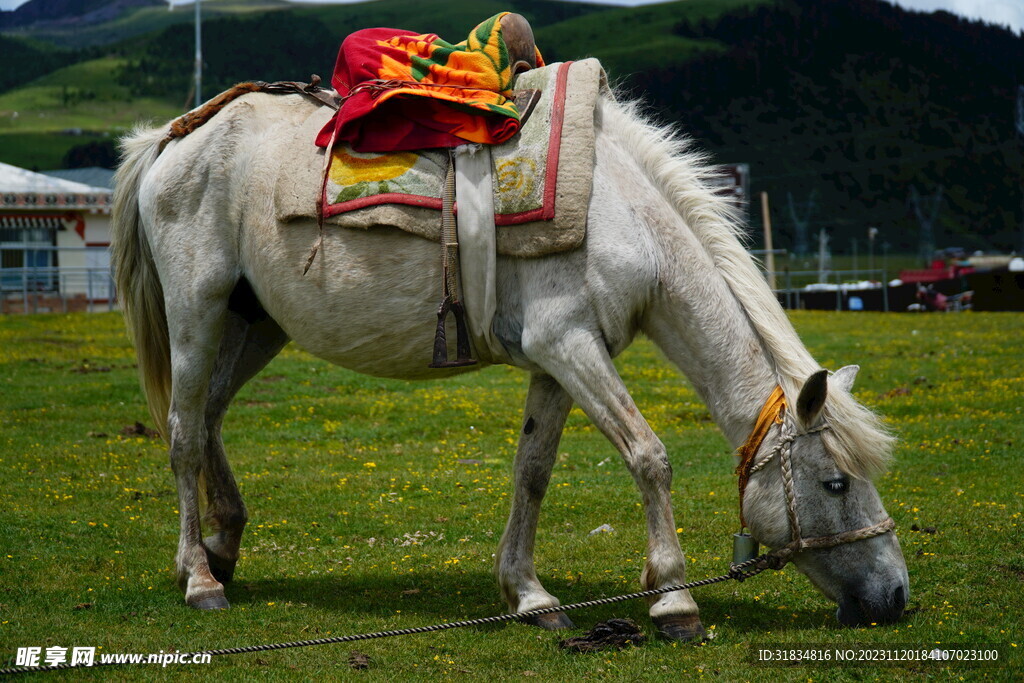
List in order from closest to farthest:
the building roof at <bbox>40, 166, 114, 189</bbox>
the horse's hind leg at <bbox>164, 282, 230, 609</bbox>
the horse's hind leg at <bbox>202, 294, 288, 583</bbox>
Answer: the horse's hind leg at <bbox>164, 282, 230, 609</bbox>, the horse's hind leg at <bbox>202, 294, 288, 583</bbox>, the building roof at <bbox>40, 166, 114, 189</bbox>

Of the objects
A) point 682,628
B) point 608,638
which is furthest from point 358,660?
point 682,628

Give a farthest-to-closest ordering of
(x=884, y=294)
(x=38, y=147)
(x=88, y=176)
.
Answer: (x=38, y=147)
(x=88, y=176)
(x=884, y=294)

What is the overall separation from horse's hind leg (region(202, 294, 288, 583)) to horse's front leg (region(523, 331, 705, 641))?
2244 millimetres

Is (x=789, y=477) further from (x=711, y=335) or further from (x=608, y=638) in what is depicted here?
(x=608, y=638)

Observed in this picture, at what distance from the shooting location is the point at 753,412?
14.7 ft

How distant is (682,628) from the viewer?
4395 millimetres

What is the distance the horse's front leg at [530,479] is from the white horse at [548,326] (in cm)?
1

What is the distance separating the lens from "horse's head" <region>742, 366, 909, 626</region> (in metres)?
4.34

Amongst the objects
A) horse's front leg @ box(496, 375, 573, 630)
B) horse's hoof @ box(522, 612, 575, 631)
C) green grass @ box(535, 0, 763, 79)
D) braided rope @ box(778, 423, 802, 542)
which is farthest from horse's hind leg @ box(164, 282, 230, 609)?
green grass @ box(535, 0, 763, 79)

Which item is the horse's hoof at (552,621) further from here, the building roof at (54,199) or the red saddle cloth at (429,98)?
the building roof at (54,199)

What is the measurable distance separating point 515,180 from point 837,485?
2052 mm

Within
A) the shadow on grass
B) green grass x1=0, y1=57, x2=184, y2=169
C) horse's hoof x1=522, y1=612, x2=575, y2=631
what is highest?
green grass x1=0, y1=57, x2=184, y2=169

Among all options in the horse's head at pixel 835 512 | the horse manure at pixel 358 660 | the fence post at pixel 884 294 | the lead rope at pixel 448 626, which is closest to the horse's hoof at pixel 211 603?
the lead rope at pixel 448 626

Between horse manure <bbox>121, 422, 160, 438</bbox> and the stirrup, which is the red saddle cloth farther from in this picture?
horse manure <bbox>121, 422, 160, 438</bbox>
